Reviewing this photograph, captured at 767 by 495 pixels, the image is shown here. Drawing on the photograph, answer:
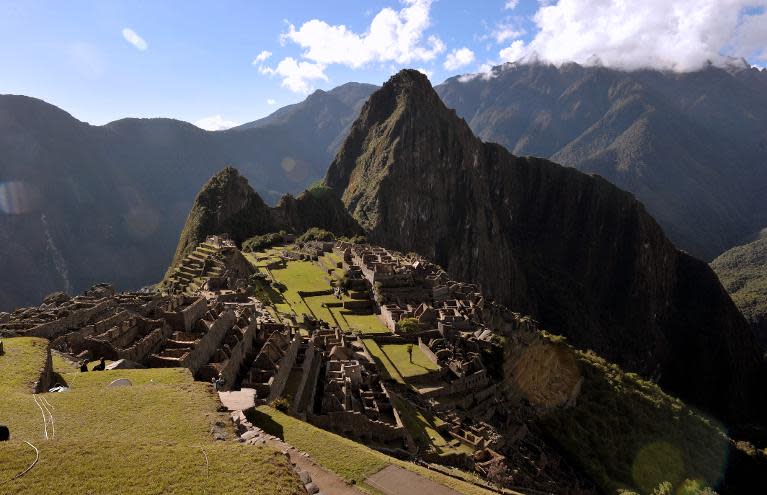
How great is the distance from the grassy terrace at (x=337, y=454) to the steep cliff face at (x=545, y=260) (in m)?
119

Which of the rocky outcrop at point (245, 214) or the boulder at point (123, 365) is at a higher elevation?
the rocky outcrop at point (245, 214)

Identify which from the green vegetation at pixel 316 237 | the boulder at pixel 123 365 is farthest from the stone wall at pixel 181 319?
the green vegetation at pixel 316 237

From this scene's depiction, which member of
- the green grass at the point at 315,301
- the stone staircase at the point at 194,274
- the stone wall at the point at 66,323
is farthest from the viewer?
the stone staircase at the point at 194,274

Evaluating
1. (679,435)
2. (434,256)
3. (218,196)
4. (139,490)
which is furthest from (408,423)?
(434,256)

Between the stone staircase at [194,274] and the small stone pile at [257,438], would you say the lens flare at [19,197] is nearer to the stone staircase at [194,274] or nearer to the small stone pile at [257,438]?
the stone staircase at [194,274]

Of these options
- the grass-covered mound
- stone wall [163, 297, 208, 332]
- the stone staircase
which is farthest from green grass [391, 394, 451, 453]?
the stone staircase

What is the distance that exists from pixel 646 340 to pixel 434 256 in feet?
229

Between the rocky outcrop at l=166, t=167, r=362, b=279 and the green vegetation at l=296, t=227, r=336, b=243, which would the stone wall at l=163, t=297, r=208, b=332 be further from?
the rocky outcrop at l=166, t=167, r=362, b=279

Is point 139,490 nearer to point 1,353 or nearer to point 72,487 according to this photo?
point 72,487

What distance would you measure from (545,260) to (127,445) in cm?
20011

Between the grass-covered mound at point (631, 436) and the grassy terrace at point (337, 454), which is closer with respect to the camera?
the grassy terrace at point (337, 454)

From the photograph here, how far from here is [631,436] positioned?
132 ft

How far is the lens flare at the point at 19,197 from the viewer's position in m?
152

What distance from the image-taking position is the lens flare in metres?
152
